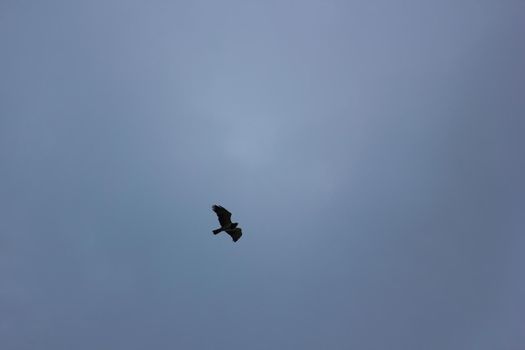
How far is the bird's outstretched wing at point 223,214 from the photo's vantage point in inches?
2267

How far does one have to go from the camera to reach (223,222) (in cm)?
5997

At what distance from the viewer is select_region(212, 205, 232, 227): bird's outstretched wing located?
5759cm

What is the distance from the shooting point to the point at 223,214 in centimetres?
5859

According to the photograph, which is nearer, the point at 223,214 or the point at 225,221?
the point at 223,214
